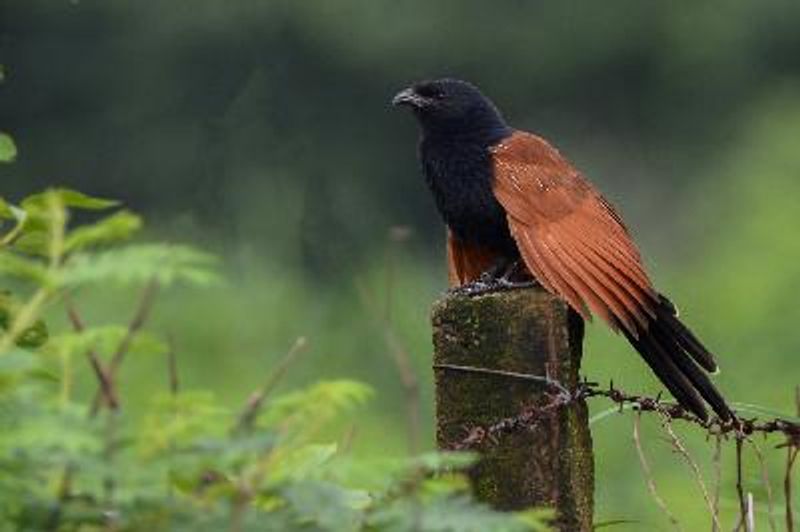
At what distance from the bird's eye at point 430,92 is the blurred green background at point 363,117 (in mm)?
11394

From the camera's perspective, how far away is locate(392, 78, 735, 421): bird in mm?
3941

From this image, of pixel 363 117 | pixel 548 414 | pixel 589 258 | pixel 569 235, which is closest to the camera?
pixel 548 414

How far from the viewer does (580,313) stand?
3930mm

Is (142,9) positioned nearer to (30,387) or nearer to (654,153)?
(654,153)

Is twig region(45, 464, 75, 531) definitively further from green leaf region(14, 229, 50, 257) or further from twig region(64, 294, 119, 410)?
green leaf region(14, 229, 50, 257)

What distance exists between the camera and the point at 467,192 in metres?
5.03

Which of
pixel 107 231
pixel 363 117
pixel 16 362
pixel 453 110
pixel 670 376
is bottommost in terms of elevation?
pixel 16 362

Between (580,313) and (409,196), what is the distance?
24274 millimetres

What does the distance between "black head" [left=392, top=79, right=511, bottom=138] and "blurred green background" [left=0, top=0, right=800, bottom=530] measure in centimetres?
1142

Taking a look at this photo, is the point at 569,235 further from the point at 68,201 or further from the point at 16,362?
the point at 16,362

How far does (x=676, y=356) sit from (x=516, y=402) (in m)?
1.05

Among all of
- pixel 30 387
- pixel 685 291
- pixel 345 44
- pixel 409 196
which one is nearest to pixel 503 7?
pixel 345 44

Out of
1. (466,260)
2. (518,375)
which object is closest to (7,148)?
(518,375)

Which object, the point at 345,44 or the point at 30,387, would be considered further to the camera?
the point at 345,44
